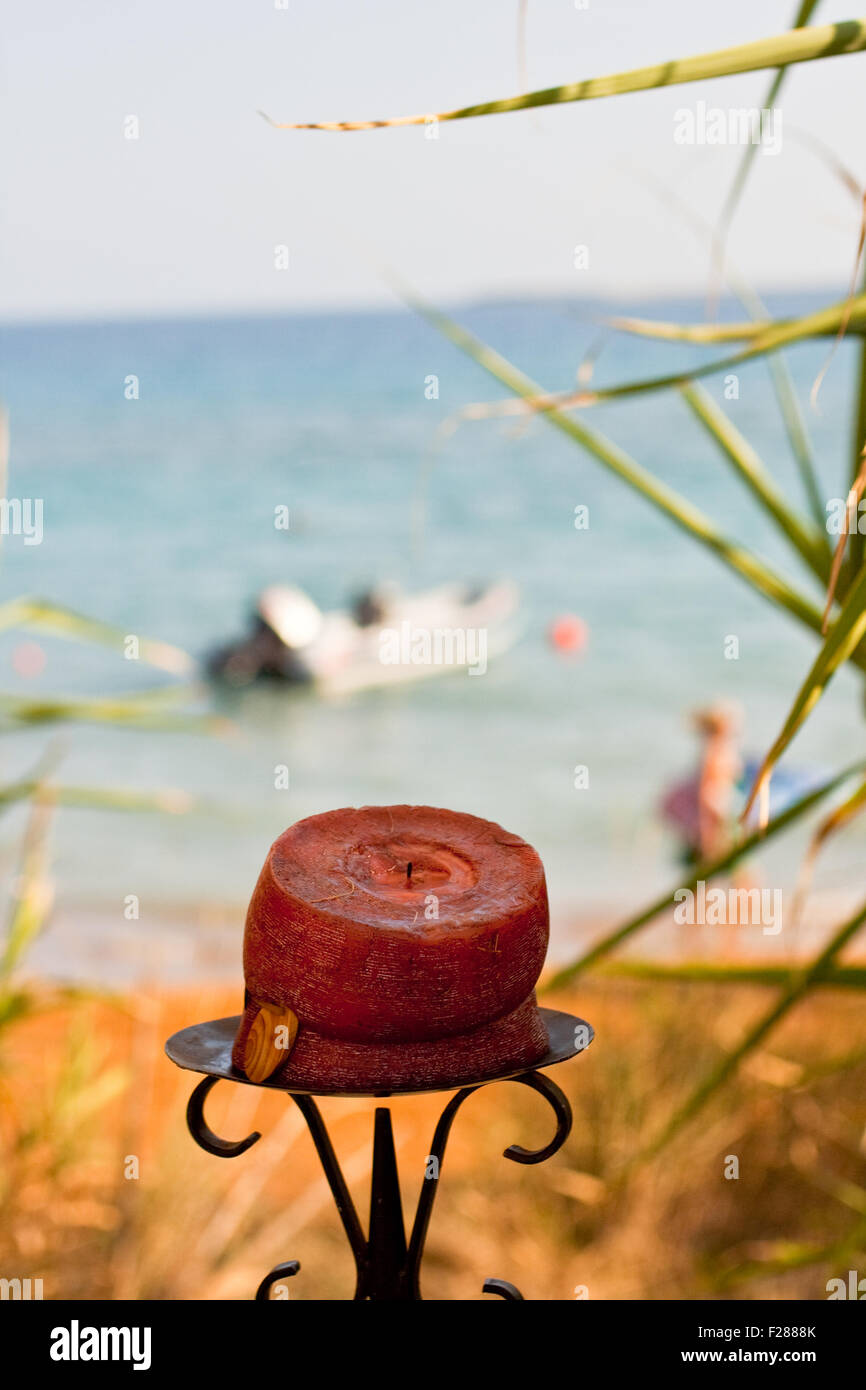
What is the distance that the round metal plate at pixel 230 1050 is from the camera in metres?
0.58

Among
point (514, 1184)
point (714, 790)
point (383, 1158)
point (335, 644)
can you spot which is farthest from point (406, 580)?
point (383, 1158)

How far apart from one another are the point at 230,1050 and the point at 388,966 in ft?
0.35

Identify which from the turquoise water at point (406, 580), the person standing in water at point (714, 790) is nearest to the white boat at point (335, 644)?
the turquoise water at point (406, 580)

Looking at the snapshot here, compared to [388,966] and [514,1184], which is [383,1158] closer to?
[388,966]

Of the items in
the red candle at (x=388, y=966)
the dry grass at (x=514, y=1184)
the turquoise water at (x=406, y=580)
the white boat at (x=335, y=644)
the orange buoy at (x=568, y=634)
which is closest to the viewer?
the red candle at (x=388, y=966)

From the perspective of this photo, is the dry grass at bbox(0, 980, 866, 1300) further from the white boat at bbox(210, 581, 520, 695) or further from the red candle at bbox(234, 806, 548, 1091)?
the white boat at bbox(210, 581, 520, 695)

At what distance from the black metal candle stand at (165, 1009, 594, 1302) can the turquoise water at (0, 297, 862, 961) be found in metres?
0.53

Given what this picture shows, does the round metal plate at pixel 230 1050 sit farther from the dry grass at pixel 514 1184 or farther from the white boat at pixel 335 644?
the white boat at pixel 335 644

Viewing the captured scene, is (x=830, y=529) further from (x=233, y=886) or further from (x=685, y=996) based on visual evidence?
(x=233, y=886)

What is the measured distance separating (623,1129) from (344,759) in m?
5.88

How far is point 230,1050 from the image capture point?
24.7 inches

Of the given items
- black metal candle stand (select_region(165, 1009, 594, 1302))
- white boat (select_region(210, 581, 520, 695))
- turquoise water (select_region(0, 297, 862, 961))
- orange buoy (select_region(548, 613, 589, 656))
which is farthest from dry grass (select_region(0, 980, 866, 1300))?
orange buoy (select_region(548, 613, 589, 656))
